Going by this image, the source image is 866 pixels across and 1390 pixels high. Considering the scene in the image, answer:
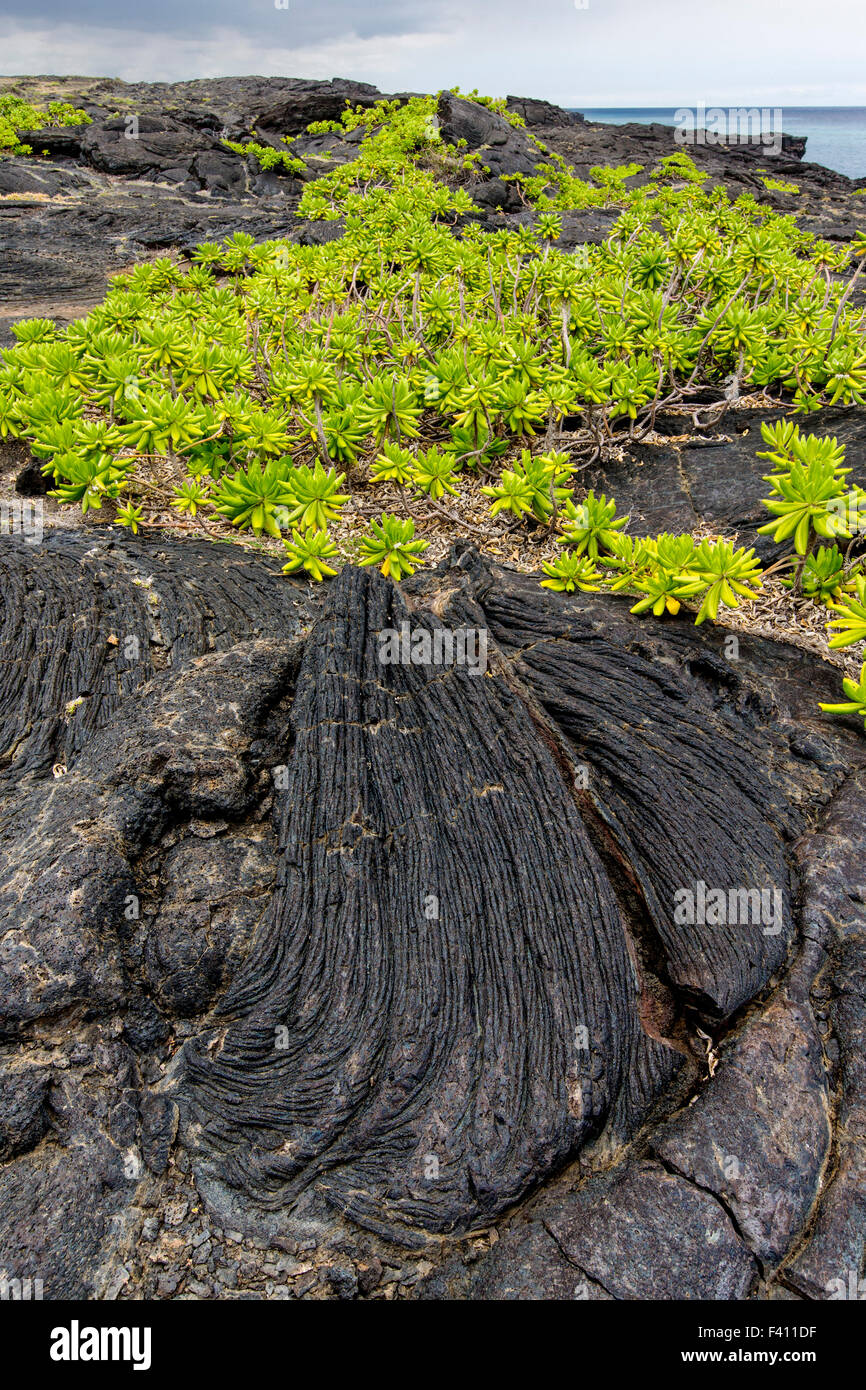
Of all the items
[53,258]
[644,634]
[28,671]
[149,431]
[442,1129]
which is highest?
[53,258]

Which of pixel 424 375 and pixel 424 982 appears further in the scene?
pixel 424 375

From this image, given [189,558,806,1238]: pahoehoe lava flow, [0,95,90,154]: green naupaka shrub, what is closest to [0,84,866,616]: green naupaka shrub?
[189,558,806,1238]: pahoehoe lava flow

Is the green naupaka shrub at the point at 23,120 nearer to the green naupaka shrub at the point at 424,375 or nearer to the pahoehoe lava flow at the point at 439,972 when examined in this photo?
the green naupaka shrub at the point at 424,375

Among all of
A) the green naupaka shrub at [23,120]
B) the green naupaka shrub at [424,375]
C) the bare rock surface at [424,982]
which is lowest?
the bare rock surface at [424,982]

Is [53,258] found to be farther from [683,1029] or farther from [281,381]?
[683,1029]

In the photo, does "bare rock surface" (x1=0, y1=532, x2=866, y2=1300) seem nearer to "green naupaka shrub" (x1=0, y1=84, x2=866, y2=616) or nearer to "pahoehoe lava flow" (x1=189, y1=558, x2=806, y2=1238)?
"pahoehoe lava flow" (x1=189, y1=558, x2=806, y2=1238)

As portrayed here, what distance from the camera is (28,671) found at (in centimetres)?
454

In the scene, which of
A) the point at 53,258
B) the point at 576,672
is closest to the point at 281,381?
→ the point at 576,672

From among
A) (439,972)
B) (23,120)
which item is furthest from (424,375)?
(23,120)

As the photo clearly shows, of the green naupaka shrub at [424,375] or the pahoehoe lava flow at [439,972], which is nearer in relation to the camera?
the pahoehoe lava flow at [439,972]

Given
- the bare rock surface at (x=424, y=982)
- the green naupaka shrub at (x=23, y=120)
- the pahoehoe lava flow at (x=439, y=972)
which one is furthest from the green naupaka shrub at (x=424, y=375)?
the green naupaka shrub at (x=23, y=120)

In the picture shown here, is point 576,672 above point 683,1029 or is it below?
above

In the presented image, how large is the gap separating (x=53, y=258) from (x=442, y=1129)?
1883 centimetres

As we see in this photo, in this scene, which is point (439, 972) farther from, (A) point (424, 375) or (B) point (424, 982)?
(A) point (424, 375)
